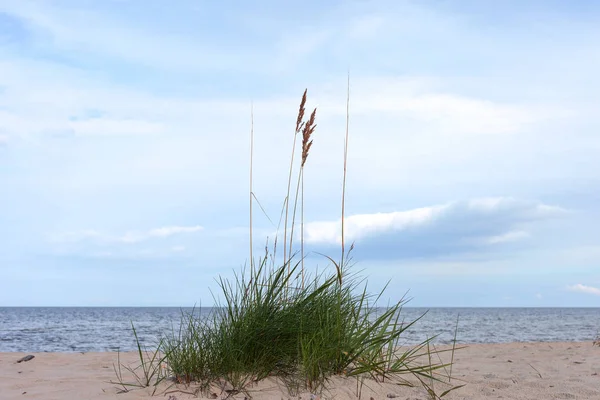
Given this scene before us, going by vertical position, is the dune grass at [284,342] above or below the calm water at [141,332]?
above

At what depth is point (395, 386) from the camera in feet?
13.3

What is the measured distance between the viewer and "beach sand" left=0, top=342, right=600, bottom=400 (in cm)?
379

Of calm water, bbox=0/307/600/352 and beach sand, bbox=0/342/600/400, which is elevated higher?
beach sand, bbox=0/342/600/400

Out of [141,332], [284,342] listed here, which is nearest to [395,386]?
[284,342]

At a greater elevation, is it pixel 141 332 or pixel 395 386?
pixel 395 386

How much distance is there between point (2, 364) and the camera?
6.51 m

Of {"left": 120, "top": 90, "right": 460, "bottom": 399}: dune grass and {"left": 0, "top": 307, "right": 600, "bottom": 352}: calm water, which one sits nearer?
{"left": 120, "top": 90, "right": 460, "bottom": 399}: dune grass

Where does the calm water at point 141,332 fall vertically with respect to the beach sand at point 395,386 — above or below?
below

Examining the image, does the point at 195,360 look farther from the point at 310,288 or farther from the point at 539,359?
the point at 539,359

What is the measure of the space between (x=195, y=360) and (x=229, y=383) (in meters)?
0.29

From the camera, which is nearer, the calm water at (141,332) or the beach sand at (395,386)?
the beach sand at (395,386)

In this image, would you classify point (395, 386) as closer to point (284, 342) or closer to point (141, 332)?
point (284, 342)

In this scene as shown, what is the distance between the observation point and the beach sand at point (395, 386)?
3.79 m

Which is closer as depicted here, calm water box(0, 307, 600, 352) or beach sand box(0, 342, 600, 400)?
beach sand box(0, 342, 600, 400)
